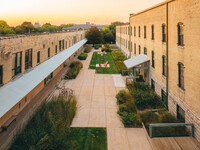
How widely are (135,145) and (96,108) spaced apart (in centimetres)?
508

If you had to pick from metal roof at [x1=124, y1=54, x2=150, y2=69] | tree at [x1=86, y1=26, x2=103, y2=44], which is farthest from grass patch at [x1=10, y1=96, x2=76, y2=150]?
→ tree at [x1=86, y1=26, x2=103, y2=44]

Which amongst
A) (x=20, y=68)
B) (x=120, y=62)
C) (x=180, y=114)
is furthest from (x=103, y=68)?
(x=180, y=114)

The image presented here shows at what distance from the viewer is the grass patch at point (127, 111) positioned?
10.5 meters

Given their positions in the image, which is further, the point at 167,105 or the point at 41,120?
the point at 167,105

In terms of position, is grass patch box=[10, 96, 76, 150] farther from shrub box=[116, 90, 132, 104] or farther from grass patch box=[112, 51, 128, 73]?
grass patch box=[112, 51, 128, 73]

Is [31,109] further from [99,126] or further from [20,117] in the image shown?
[99,126]

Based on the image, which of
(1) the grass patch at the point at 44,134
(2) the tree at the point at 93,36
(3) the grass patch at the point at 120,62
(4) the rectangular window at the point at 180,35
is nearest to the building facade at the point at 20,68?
(1) the grass patch at the point at 44,134

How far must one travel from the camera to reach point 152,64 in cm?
1686

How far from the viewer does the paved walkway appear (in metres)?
8.93

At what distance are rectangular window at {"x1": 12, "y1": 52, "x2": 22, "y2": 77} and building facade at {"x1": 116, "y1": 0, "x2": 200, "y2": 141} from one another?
11.3 m

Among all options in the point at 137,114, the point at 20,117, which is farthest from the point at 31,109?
the point at 137,114

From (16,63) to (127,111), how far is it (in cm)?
899

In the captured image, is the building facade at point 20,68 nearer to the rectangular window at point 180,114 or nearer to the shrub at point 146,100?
the shrub at point 146,100

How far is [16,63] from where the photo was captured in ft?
36.2
